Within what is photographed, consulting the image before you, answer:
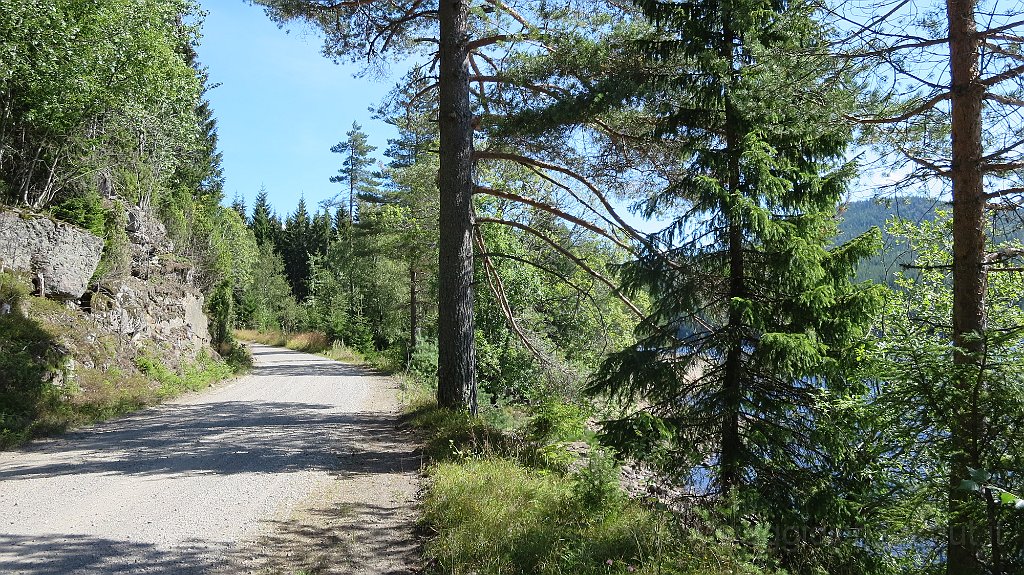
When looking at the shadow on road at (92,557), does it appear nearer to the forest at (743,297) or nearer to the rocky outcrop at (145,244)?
the forest at (743,297)

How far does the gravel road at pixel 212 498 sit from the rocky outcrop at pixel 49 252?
3823 mm

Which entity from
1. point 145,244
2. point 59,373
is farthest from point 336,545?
point 145,244

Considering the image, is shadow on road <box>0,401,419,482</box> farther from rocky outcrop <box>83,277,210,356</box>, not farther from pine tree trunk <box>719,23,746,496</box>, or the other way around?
pine tree trunk <box>719,23,746,496</box>

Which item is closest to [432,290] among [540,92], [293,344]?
[540,92]

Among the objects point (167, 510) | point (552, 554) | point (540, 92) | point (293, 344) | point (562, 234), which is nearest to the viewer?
point (552, 554)

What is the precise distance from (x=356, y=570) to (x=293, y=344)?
37290mm

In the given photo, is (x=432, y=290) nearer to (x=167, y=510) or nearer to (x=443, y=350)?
(x=443, y=350)

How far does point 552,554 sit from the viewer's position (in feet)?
13.8

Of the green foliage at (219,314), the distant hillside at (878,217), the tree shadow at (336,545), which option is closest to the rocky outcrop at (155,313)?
the green foliage at (219,314)

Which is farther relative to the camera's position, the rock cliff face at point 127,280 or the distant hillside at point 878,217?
the rock cliff face at point 127,280

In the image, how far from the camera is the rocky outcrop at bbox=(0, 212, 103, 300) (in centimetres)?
1134

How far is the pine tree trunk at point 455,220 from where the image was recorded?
9.04 metres

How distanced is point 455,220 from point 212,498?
5044mm

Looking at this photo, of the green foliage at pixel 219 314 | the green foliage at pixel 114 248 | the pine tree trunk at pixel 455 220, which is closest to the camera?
the pine tree trunk at pixel 455 220
